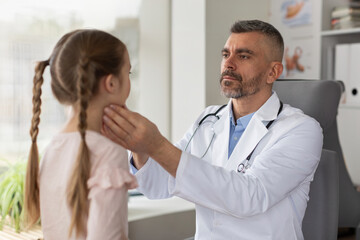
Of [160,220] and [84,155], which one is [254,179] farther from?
[160,220]

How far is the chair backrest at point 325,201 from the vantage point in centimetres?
159

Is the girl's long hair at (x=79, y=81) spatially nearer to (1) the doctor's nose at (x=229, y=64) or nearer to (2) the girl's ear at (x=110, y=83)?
(2) the girl's ear at (x=110, y=83)

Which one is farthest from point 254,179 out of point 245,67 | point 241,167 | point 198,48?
point 198,48

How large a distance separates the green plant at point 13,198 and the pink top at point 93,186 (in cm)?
87

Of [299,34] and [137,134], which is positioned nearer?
[137,134]

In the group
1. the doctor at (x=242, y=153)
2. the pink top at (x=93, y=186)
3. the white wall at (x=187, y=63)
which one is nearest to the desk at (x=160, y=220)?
the white wall at (x=187, y=63)

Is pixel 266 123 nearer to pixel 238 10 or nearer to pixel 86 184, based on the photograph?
pixel 86 184

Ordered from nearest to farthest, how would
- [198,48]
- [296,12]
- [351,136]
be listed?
[198,48] → [351,136] → [296,12]

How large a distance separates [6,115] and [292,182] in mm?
1538

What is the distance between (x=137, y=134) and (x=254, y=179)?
0.40 meters

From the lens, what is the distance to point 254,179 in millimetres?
1373

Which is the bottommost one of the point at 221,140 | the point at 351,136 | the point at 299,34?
the point at 351,136

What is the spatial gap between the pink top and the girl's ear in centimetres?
10

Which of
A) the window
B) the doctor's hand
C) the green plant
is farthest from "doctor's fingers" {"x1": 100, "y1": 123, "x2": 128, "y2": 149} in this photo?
the window
